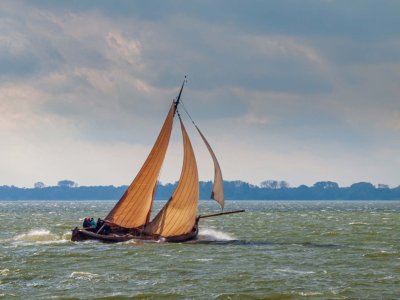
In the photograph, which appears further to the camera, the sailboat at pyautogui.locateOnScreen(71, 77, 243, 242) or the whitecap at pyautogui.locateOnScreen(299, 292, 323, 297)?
the sailboat at pyautogui.locateOnScreen(71, 77, 243, 242)

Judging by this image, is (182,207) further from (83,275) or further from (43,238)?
(83,275)

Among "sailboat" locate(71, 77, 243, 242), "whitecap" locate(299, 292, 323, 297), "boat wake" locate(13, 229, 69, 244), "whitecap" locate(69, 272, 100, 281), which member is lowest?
"whitecap" locate(299, 292, 323, 297)

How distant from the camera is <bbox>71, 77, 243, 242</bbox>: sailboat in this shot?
5181cm

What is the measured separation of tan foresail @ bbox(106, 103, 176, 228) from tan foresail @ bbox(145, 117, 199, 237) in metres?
1.65

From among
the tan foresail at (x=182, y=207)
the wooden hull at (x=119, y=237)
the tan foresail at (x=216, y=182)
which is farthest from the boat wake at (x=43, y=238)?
the tan foresail at (x=216, y=182)

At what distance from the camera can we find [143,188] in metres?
52.9

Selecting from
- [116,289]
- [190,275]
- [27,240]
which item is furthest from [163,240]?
[116,289]

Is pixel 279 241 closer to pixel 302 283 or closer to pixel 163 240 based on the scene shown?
pixel 163 240

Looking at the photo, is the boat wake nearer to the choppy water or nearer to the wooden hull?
the choppy water

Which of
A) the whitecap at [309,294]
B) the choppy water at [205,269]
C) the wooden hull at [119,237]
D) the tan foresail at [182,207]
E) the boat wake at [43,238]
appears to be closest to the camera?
the whitecap at [309,294]

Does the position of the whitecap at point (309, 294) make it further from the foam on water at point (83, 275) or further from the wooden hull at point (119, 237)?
the wooden hull at point (119, 237)

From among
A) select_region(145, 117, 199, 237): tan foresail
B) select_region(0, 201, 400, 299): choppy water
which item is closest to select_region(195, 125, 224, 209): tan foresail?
→ select_region(145, 117, 199, 237): tan foresail

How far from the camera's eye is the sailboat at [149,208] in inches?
2040

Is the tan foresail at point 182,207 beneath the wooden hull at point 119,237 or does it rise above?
above
